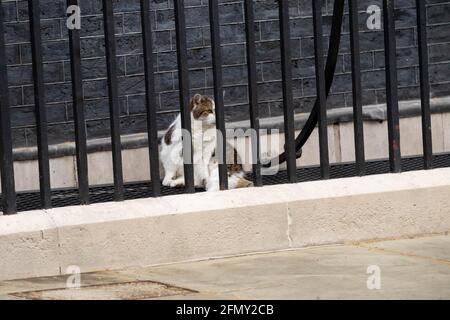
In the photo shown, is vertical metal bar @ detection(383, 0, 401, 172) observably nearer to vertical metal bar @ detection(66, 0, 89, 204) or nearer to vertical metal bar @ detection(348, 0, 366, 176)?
vertical metal bar @ detection(348, 0, 366, 176)

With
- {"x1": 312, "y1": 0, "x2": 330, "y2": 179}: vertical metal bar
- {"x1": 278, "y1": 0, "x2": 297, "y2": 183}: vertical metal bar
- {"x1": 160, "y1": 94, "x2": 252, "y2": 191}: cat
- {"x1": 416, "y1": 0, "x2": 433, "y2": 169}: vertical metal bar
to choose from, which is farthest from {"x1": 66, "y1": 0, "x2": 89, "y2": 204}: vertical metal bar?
{"x1": 416, "y1": 0, "x2": 433, "y2": 169}: vertical metal bar

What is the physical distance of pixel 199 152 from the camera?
8922mm

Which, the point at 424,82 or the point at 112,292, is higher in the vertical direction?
the point at 424,82

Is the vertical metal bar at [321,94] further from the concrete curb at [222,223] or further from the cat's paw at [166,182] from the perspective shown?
the cat's paw at [166,182]

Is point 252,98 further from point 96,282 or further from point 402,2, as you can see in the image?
point 402,2

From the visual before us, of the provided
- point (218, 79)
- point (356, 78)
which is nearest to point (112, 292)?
point (218, 79)

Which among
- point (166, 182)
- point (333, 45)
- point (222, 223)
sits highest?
point (333, 45)

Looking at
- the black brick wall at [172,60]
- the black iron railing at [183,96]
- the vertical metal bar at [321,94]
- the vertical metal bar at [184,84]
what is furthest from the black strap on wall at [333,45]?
the black brick wall at [172,60]

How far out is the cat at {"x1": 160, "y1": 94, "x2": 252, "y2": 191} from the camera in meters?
8.38

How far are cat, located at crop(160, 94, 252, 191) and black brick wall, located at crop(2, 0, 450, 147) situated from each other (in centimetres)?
177

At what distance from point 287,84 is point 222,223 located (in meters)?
1.02

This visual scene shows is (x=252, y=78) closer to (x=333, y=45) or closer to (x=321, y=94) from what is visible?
(x=321, y=94)

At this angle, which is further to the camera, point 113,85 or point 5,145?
point 113,85
